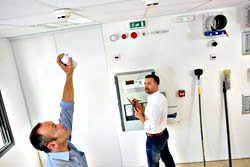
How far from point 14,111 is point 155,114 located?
6.44 ft

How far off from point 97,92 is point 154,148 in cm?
114

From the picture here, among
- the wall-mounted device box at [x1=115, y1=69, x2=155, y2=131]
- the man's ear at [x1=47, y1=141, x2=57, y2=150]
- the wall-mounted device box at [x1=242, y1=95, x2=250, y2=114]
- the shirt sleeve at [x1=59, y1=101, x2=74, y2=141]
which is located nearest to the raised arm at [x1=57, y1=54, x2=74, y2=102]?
the shirt sleeve at [x1=59, y1=101, x2=74, y2=141]

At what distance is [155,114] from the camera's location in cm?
225

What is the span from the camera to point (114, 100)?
285 centimetres

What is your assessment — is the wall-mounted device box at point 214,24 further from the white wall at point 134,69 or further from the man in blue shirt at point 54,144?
the man in blue shirt at point 54,144

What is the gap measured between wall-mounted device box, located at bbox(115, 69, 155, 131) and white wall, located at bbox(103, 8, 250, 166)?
0.47ft

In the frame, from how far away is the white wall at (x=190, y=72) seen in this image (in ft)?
8.52

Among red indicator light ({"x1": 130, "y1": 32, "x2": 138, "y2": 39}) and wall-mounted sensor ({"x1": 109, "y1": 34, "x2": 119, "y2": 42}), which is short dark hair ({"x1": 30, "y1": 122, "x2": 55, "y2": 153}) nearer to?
wall-mounted sensor ({"x1": 109, "y1": 34, "x2": 119, "y2": 42})

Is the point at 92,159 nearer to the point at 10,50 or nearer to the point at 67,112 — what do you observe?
the point at 67,112

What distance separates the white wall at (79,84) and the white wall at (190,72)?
17 cm

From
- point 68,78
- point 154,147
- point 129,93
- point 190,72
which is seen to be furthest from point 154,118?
point 68,78

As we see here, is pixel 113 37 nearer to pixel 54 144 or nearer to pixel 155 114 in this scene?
pixel 155 114

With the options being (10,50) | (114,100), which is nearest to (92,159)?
(114,100)

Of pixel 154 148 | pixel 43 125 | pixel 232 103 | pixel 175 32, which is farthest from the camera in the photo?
pixel 232 103
